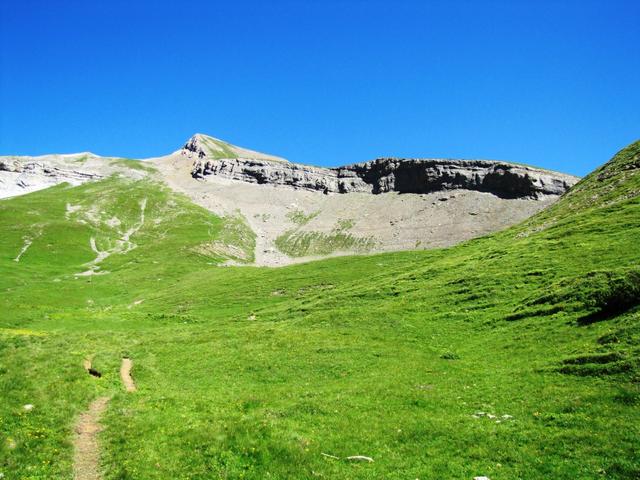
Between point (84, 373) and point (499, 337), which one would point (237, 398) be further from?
point (499, 337)

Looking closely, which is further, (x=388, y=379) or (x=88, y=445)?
(x=388, y=379)

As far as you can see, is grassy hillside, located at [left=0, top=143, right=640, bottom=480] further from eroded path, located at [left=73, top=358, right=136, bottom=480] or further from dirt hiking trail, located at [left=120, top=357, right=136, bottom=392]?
dirt hiking trail, located at [left=120, top=357, right=136, bottom=392]

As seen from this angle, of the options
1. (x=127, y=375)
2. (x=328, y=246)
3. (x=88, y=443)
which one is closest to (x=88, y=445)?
(x=88, y=443)

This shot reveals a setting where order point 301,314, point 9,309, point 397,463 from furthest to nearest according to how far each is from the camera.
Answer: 1. point 9,309
2. point 301,314
3. point 397,463

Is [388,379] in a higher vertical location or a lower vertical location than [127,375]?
higher

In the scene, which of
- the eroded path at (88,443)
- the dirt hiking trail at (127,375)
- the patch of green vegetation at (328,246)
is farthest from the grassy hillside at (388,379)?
the patch of green vegetation at (328,246)

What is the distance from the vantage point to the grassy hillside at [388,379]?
18.2 metres

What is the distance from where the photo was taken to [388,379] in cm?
3041

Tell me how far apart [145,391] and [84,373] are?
4.46 meters

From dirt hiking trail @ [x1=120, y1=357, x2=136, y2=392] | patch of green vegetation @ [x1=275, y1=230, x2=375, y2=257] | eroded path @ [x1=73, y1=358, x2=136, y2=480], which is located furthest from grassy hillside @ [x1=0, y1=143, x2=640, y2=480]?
patch of green vegetation @ [x1=275, y1=230, x2=375, y2=257]

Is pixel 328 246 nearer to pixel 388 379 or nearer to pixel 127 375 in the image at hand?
pixel 127 375

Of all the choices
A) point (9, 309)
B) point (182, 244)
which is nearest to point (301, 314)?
point (9, 309)

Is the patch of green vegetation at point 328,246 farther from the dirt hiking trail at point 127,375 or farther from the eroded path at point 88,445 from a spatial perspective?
the eroded path at point 88,445

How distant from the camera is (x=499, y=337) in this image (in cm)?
3528
